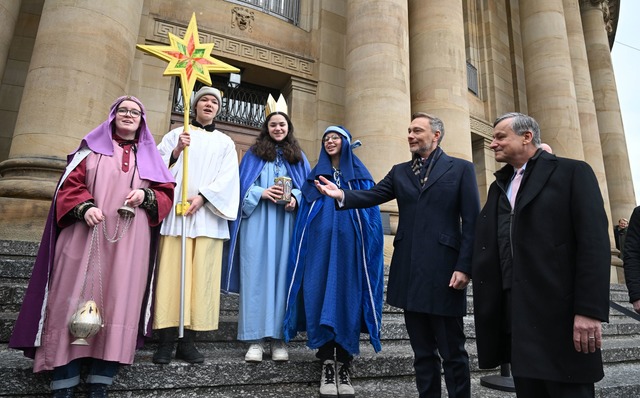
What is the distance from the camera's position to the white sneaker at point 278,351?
3.11 m

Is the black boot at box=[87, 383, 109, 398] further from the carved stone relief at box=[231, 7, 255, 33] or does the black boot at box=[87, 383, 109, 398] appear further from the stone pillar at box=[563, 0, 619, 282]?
the stone pillar at box=[563, 0, 619, 282]

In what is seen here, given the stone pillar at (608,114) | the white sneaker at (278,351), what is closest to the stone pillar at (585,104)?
the stone pillar at (608,114)

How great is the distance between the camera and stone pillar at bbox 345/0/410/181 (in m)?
7.63

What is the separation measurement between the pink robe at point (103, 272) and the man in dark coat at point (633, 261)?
3.23 metres

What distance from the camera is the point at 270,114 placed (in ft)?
12.3

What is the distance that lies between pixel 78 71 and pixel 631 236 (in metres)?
6.28

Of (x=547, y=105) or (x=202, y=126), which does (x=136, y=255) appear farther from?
(x=547, y=105)

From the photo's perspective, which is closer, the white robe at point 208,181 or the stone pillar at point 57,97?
the white robe at point 208,181

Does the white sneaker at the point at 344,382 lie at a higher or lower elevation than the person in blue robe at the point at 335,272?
lower

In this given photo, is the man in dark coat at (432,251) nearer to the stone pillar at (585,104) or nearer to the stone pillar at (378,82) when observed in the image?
the stone pillar at (378,82)

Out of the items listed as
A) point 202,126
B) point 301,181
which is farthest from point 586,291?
point 202,126

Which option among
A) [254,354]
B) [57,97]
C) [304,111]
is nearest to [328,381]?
[254,354]

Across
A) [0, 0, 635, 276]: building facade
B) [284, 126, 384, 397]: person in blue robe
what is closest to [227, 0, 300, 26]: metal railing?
[0, 0, 635, 276]: building facade

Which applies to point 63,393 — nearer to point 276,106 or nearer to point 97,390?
point 97,390
